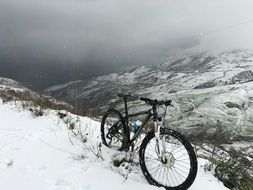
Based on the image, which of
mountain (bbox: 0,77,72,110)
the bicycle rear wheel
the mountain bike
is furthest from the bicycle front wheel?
mountain (bbox: 0,77,72,110)

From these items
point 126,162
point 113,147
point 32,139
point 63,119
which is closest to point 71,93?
point 63,119

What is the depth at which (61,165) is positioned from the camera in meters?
7.34

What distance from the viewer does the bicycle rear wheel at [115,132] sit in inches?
320

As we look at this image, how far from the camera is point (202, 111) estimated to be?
164750 millimetres

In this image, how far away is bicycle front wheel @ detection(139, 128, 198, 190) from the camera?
6.46 m

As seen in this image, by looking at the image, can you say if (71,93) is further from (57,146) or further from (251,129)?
(251,129)

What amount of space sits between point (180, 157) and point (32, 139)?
3.87 meters

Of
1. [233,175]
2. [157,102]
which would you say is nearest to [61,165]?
[157,102]

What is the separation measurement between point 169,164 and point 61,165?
214 cm

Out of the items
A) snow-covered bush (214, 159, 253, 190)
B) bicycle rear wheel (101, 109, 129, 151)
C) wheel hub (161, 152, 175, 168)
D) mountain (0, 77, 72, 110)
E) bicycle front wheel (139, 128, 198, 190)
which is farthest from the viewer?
mountain (0, 77, 72, 110)

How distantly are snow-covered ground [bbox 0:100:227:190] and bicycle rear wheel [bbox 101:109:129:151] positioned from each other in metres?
0.27

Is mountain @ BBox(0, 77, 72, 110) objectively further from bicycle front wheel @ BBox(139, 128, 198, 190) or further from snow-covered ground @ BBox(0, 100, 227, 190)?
bicycle front wheel @ BBox(139, 128, 198, 190)

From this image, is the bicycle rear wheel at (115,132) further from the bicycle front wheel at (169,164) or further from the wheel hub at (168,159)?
the wheel hub at (168,159)

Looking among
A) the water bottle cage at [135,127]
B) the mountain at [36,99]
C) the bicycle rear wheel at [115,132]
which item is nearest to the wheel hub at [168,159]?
the water bottle cage at [135,127]
